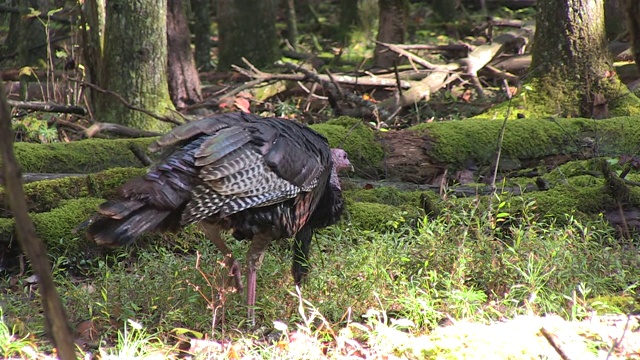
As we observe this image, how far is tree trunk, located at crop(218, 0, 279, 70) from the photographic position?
15008 millimetres

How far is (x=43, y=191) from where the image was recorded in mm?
6711

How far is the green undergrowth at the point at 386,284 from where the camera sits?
4.70m

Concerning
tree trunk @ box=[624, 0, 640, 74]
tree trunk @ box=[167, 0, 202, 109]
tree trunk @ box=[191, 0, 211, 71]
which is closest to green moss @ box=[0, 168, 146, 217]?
tree trunk @ box=[624, 0, 640, 74]

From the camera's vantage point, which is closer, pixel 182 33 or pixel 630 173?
pixel 630 173

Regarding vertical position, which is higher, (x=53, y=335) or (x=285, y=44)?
(x=53, y=335)

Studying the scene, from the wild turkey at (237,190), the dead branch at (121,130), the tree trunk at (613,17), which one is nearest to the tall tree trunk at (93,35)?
the dead branch at (121,130)

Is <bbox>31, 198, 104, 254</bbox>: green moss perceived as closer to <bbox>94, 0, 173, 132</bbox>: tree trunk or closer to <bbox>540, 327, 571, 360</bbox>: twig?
<bbox>94, 0, 173, 132</bbox>: tree trunk

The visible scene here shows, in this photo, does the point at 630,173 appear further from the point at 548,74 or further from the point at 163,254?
the point at 163,254

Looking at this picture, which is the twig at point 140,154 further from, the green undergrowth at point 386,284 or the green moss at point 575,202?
the green moss at point 575,202

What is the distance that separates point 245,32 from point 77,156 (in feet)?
26.4

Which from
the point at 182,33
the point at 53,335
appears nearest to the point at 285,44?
the point at 182,33

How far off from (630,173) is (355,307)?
12.6 feet

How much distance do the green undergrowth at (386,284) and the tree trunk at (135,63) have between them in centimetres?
347

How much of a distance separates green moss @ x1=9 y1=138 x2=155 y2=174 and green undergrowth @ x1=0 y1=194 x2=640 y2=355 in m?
1.51
